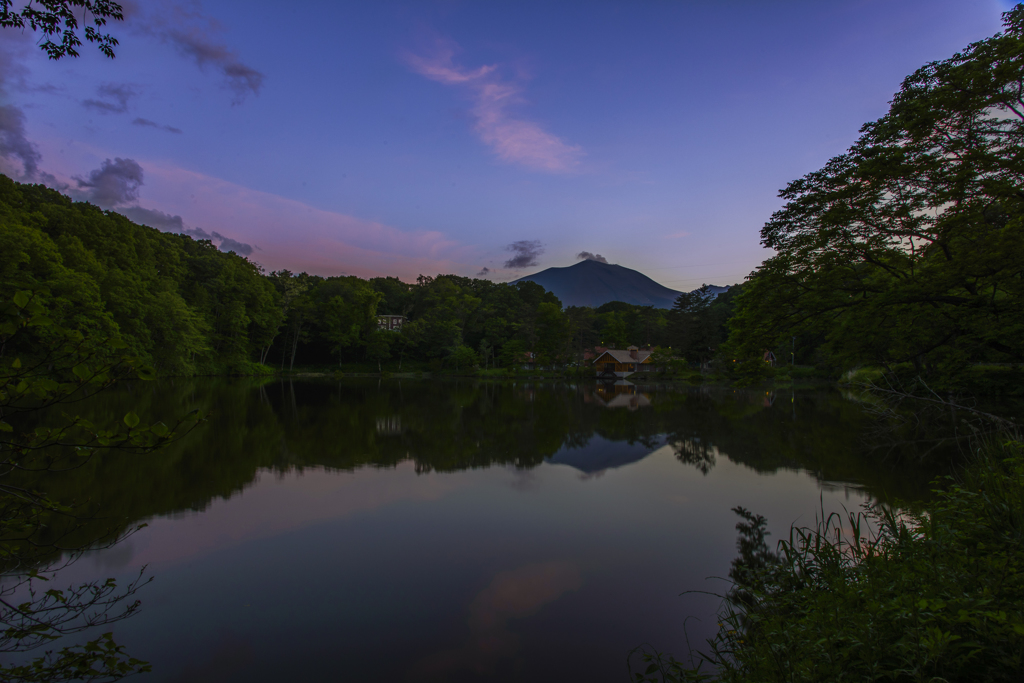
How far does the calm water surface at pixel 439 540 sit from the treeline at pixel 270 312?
1515 cm

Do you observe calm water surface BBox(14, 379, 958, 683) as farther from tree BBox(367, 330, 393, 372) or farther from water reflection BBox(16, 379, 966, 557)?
tree BBox(367, 330, 393, 372)

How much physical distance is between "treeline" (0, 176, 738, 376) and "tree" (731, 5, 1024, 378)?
14712 millimetres

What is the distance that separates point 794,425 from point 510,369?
34.2 meters

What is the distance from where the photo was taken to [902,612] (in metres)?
2.60

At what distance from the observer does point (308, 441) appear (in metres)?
12.6

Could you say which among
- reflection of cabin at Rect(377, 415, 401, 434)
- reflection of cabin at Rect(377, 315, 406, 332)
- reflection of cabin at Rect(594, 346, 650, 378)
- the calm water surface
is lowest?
reflection of cabin at Rect(377, 415, 401, 434)

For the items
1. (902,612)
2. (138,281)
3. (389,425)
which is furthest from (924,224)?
(138,281)

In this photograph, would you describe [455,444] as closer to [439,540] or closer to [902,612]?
[439,540]

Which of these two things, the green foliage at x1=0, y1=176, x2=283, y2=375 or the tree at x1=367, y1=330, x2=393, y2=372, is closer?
the green foliage at x1=0, y1=176, x2=283, y2=375

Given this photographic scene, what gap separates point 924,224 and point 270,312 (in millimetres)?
47397

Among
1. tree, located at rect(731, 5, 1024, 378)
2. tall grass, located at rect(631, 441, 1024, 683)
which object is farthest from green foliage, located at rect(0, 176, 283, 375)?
tree, located at rect(731, 5, 1024, 378)

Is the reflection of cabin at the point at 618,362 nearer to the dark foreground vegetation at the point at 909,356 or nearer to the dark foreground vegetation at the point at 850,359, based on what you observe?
the dark foreground vegetation at the point at 850,359

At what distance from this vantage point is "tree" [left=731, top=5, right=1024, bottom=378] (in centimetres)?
787

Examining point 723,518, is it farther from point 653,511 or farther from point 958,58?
point 958,58
